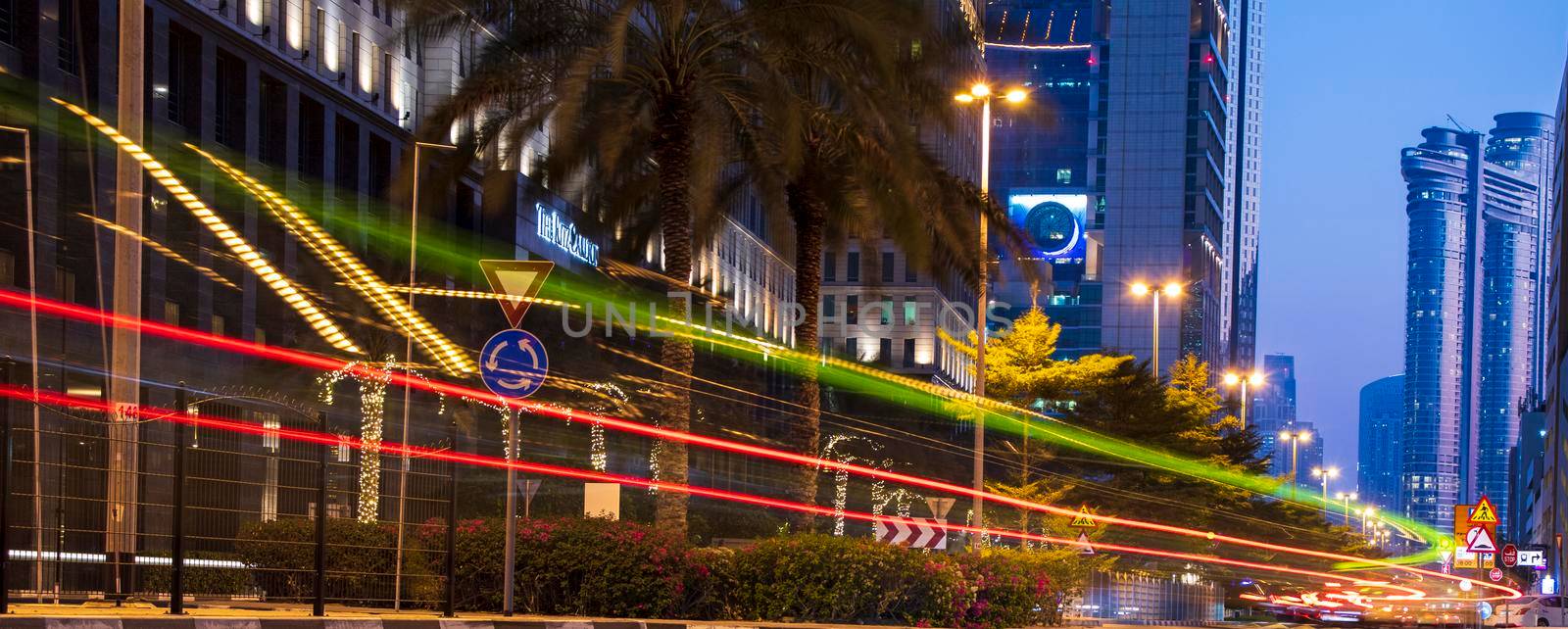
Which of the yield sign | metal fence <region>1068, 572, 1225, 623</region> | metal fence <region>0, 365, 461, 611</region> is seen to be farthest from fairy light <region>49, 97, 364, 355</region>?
the yield sign

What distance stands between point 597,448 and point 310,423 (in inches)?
1290

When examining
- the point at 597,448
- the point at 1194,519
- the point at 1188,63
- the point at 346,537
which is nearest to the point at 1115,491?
the point at 1194,519

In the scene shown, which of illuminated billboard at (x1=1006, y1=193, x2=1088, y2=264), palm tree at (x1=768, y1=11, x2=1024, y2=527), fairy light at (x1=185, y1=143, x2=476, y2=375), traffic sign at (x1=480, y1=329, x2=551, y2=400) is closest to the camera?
traffic sign at (x1=480, y1=329, x2=551, y2=400)

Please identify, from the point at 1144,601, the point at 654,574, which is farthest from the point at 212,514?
the point at 1144,601

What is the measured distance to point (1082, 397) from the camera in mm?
55250

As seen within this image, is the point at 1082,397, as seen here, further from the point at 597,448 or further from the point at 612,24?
the point at 612,24

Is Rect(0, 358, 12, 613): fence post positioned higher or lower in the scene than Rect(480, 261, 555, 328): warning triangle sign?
lower

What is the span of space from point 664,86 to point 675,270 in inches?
110

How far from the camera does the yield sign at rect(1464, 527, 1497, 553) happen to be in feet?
124

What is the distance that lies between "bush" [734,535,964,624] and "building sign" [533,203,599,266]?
3849 centimetres

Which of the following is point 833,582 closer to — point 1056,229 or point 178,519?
point 178,519

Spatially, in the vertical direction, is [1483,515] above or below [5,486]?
below

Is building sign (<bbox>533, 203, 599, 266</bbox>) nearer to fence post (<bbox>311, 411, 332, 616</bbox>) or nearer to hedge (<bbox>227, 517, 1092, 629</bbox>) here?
hedge (<bbox>227, 517, 1092, 629</bbox>)

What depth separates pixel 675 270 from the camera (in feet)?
91.9
